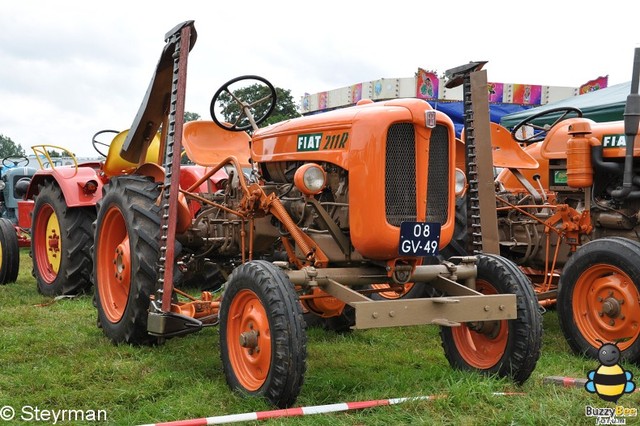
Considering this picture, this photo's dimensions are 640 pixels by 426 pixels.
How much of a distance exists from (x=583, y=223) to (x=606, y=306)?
1016mm

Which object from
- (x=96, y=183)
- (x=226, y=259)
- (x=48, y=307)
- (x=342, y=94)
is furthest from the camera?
(x=342, y=94)

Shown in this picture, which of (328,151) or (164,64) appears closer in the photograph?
(328,151)

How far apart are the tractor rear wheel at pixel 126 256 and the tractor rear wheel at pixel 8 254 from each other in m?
2.86

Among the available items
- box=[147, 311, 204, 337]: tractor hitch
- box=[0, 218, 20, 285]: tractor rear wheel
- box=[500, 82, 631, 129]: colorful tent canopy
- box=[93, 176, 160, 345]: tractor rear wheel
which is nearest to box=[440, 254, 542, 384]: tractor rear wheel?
box=[147, 311, 204, 337]: tractor hitch

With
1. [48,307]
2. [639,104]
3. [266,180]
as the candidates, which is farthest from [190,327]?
[639,104]

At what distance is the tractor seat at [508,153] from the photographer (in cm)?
600

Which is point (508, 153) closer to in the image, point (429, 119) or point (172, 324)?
point (429, 119)

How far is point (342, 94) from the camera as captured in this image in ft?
55.0

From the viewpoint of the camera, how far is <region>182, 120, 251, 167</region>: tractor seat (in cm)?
520

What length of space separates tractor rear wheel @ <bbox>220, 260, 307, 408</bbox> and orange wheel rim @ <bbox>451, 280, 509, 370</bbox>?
3.71 ft

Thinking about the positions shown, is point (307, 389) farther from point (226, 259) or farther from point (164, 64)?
point (164, 64)

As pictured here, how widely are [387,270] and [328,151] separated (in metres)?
0.69

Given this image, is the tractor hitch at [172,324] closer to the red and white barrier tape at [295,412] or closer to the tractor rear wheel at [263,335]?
the tractor rear wheel at [263,335]

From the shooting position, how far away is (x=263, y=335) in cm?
330
